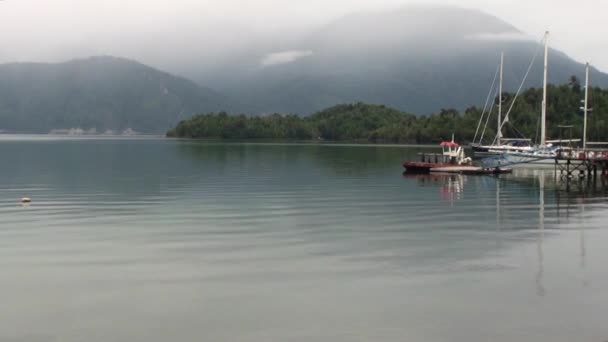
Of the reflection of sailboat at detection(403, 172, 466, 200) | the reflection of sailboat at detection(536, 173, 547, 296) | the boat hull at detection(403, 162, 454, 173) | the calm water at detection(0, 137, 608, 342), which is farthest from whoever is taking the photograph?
the boat hull at detection(403, 162, 454, 173)

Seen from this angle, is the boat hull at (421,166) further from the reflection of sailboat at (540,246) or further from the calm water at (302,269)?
the calm water at (302,269)

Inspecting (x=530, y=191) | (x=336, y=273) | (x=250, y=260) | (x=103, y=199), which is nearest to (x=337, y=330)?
(x=336, y=273)

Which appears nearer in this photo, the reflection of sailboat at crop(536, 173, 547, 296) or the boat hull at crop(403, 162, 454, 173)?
the reflection of sailboat at crop(536, 173, 547, 296)

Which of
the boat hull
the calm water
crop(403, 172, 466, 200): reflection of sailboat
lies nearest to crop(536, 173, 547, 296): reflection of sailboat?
the calm water

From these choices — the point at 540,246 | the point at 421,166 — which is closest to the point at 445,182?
the point at 421,166

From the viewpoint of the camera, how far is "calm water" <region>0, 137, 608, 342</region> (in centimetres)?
1859

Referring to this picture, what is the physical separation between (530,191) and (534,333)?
148ft

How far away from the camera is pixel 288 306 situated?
20359 mm

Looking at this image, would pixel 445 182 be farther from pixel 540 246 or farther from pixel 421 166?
pixel 540 246

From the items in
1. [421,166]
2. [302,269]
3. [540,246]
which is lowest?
[540,246]

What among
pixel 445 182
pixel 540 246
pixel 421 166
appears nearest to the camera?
pixel 540 246

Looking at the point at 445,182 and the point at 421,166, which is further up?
the point at 421,166

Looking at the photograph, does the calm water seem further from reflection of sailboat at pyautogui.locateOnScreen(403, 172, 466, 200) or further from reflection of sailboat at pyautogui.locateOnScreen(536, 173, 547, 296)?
reflection of sailboat at pyautogui.locateOnScreen(403, 172, 466, 200)

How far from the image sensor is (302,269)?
2550cm
